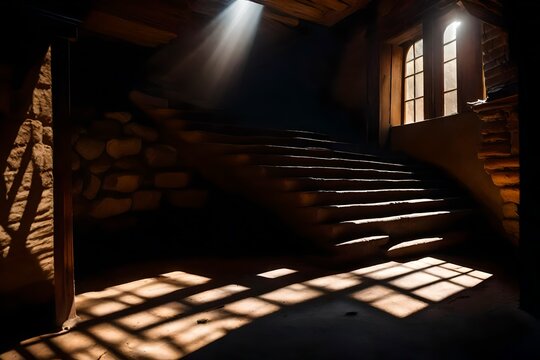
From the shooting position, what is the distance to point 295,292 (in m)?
2.81

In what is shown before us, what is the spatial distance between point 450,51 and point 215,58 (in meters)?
4.75

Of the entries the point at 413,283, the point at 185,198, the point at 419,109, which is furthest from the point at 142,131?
the point at 419,109

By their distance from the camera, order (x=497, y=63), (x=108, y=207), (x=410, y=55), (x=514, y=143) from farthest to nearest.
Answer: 1. (x=410, y=55)
2. (x=108, y=207)
3. (x=497, y=63)
4. (x=514, y=143)

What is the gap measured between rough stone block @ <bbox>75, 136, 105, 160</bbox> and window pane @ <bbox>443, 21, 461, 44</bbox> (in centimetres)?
591

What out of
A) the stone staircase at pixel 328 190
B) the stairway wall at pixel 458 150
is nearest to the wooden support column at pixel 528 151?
the stone staircase at pixel 328 190

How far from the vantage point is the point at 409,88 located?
7102mm

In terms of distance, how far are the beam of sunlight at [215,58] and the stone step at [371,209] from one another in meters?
4.07

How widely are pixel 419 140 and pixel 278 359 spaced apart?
18.0 ft

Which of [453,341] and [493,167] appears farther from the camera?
[493,167]

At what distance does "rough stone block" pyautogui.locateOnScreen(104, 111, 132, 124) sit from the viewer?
4355 mm

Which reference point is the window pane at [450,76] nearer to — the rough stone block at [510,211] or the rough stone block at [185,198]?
the rough stone block at [510,211]

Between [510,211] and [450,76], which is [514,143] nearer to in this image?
[510,211]

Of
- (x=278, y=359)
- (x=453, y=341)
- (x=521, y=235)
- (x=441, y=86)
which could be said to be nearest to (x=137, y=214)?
(x=278, y=359)

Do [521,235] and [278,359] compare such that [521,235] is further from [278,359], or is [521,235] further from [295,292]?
[278,359]
